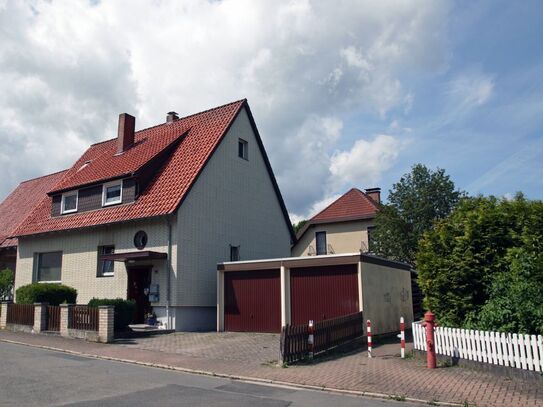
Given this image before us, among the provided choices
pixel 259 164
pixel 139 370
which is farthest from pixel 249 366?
pixel 259 164

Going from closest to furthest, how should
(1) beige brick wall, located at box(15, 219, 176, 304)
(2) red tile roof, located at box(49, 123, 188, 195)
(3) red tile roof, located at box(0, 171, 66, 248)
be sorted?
(1) beige brick wall, located at box(15, 219, 176, 304) → (2) red tile roof, located at box(49, 123, 188, 195) → (3) red tile roof, located at box(0, 171, 66, 248)

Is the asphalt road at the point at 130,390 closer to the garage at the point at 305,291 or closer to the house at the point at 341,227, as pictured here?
the garage at the point at 305,291

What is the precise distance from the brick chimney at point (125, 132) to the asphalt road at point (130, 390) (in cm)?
1551

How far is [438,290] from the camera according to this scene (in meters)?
14.6

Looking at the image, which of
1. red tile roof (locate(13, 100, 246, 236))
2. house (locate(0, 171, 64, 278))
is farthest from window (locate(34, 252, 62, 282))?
house (locate(0, 171, 64, 278))

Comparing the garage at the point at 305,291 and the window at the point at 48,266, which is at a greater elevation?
the window at the point at 48,266

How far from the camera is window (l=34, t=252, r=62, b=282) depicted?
2444 cm

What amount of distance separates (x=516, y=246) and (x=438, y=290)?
2.42 meters

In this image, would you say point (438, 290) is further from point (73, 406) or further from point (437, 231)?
point (73, 406)

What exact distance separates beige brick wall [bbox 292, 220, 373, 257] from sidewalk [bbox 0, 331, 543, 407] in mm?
20394

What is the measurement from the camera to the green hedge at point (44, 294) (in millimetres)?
19906

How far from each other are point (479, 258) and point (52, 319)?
14740 mm

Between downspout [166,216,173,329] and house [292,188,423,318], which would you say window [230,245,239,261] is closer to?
downspout [166,216,173,329]

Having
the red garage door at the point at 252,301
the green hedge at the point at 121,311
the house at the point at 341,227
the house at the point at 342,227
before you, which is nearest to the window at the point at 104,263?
the green hedge at the point at 121,311
